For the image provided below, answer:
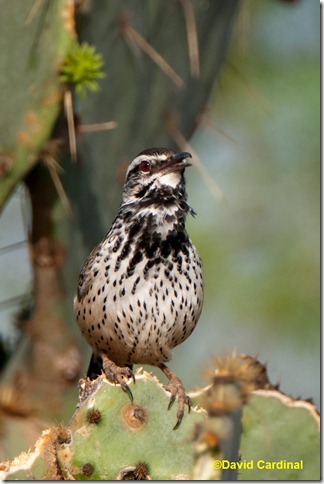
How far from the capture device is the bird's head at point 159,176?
329 cm

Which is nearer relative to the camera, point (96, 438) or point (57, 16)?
point (96, 438)

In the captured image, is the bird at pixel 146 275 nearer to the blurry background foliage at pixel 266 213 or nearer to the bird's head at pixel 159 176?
the bird's head at pixel 159 176

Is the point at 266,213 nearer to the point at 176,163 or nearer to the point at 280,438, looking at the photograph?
the point at 176,163

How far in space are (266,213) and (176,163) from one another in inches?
133

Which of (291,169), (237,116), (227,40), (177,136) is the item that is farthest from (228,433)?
(291,169)

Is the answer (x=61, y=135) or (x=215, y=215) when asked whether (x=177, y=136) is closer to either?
(x=61, y=135)

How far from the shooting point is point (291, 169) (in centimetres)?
672

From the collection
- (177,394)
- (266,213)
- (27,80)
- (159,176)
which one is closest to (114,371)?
(177,394)

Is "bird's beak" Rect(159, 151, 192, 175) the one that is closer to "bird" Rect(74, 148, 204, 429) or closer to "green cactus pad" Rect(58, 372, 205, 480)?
"bird" Rect(74, 148, 204, 429)

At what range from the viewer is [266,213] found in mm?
6617

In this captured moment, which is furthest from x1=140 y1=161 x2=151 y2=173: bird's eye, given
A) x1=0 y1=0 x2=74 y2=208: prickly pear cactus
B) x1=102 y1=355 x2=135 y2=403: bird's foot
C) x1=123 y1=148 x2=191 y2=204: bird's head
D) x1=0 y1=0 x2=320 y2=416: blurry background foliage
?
x1=0 y1=0 x2=320 y2=416: blurry background foliage

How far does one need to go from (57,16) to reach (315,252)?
134 inches

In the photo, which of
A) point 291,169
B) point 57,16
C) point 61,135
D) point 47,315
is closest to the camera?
point 57,16

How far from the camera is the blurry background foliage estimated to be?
5.83 meters
